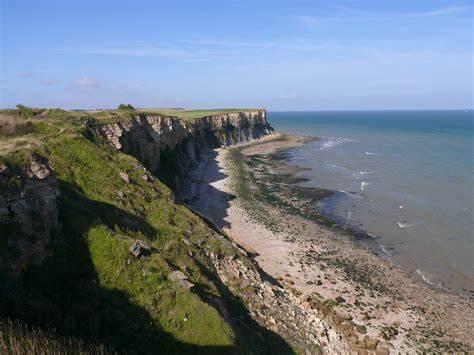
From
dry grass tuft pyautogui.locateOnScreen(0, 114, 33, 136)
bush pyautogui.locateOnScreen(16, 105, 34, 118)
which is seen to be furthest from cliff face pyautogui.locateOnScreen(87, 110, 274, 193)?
bush pyautogui.locateOnScreen(16, 105, 34, 118)

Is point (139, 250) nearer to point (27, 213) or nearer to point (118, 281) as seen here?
point (118, 281)

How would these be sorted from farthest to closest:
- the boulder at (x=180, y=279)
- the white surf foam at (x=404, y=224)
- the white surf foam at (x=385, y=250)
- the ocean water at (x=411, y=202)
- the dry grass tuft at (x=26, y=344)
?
the white surf foam at (x=404, y=224)
the white surf foam at (x=385, y=250)
the ocean water at (x=411, y=202)
the boulder at (x=180, y=279)
the dry grass tuft at (x=26, y=344)

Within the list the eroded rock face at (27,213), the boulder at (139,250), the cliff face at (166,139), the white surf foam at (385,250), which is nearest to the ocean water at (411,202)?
the white surf foam at (385,250)

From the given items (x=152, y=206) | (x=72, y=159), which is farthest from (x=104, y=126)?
(x=152, y=206)

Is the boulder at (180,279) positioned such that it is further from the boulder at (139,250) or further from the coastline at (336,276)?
the coastline at (336,276)

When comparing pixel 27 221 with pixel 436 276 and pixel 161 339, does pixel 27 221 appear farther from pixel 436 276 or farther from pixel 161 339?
pixel 436 276
